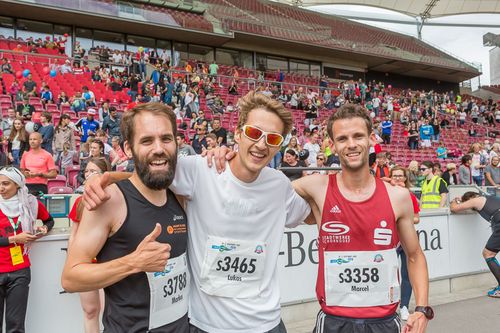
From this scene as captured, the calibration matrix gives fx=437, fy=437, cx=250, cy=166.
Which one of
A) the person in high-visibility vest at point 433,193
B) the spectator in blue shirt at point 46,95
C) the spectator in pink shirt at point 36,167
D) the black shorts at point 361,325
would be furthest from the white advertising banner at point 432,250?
the spectator in blue shirt at point 46,95

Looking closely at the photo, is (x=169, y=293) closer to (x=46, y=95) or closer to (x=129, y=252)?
(x=129, y=252)

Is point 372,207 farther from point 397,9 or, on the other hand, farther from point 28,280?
point 397,9

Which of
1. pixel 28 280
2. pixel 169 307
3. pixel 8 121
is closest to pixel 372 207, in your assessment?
pixel 169 307

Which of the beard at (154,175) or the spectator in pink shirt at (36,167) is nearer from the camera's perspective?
the beard at (154,175)

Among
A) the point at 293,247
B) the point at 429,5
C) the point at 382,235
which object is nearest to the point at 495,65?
the point at 429,5

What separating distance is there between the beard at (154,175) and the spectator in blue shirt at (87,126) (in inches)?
343

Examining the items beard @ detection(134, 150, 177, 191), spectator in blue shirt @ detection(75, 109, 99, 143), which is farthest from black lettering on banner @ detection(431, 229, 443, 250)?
spectator in blue shirt @ detection(75, 109, 99, 143)

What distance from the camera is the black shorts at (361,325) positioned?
8.04ft

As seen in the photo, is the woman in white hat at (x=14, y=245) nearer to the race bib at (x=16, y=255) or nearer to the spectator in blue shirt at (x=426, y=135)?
the race bib at (x=16, y=255)

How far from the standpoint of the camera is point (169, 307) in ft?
7.00

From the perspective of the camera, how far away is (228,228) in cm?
232

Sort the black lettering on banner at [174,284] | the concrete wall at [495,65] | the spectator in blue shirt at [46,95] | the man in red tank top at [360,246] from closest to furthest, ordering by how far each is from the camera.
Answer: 1. the black lettering on banner at [174,284]
2. the man in red tank top at [360,246]
3. the spectator in blue shirt at [46,95]
4. the concrete wall at [495,65]

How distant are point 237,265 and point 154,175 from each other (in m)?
0.66

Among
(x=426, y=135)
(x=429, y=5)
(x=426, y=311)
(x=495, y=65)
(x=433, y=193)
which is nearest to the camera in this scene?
(x=426, y=311)
